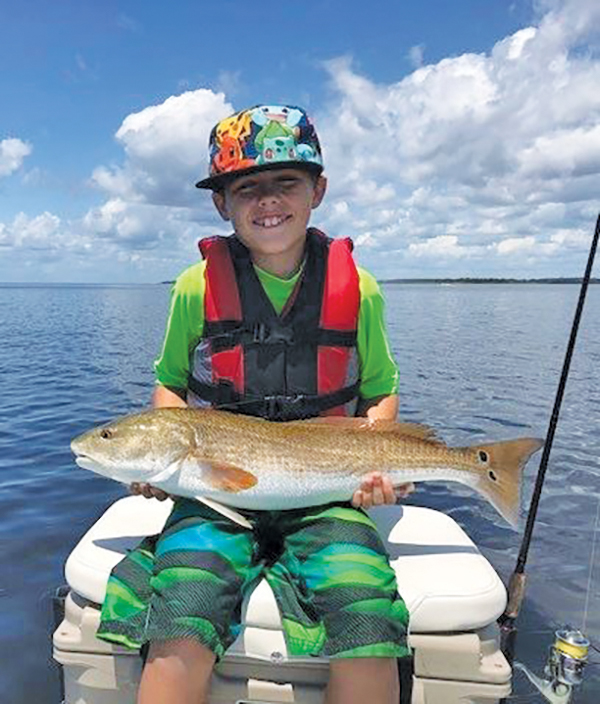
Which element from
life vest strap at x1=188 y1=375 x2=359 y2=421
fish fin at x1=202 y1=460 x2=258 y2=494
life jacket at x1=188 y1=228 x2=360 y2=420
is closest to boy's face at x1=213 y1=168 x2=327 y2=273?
life jacket at x1=188 y1=228 x2=360 y2=420

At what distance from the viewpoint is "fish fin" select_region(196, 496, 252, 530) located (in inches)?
133

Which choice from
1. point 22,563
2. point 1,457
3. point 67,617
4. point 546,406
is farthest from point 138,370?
point 67,617

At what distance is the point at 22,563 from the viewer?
6.45m

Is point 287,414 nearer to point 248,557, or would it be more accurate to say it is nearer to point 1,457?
point 248,557

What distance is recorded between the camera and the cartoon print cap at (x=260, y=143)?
4.06 metres

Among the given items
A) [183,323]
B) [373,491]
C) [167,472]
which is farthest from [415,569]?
[183,323]

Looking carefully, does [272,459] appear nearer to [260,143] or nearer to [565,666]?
[565,666]

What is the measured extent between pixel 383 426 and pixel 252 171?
1.69m

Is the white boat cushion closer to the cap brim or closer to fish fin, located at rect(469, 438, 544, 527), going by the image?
fish fin, located at rect(469, 438, 544, 527)

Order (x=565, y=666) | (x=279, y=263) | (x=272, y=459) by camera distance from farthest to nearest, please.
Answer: (x=279, y=263), (x=272, y=459), (x=565, y=666)

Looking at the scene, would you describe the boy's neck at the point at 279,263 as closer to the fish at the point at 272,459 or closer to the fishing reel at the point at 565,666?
the fish at the point at 272,459

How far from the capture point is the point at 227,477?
3506mm

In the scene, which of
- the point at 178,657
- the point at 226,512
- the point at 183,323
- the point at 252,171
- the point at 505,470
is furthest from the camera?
the point at 183,323

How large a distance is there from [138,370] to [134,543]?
15680 millimetres
